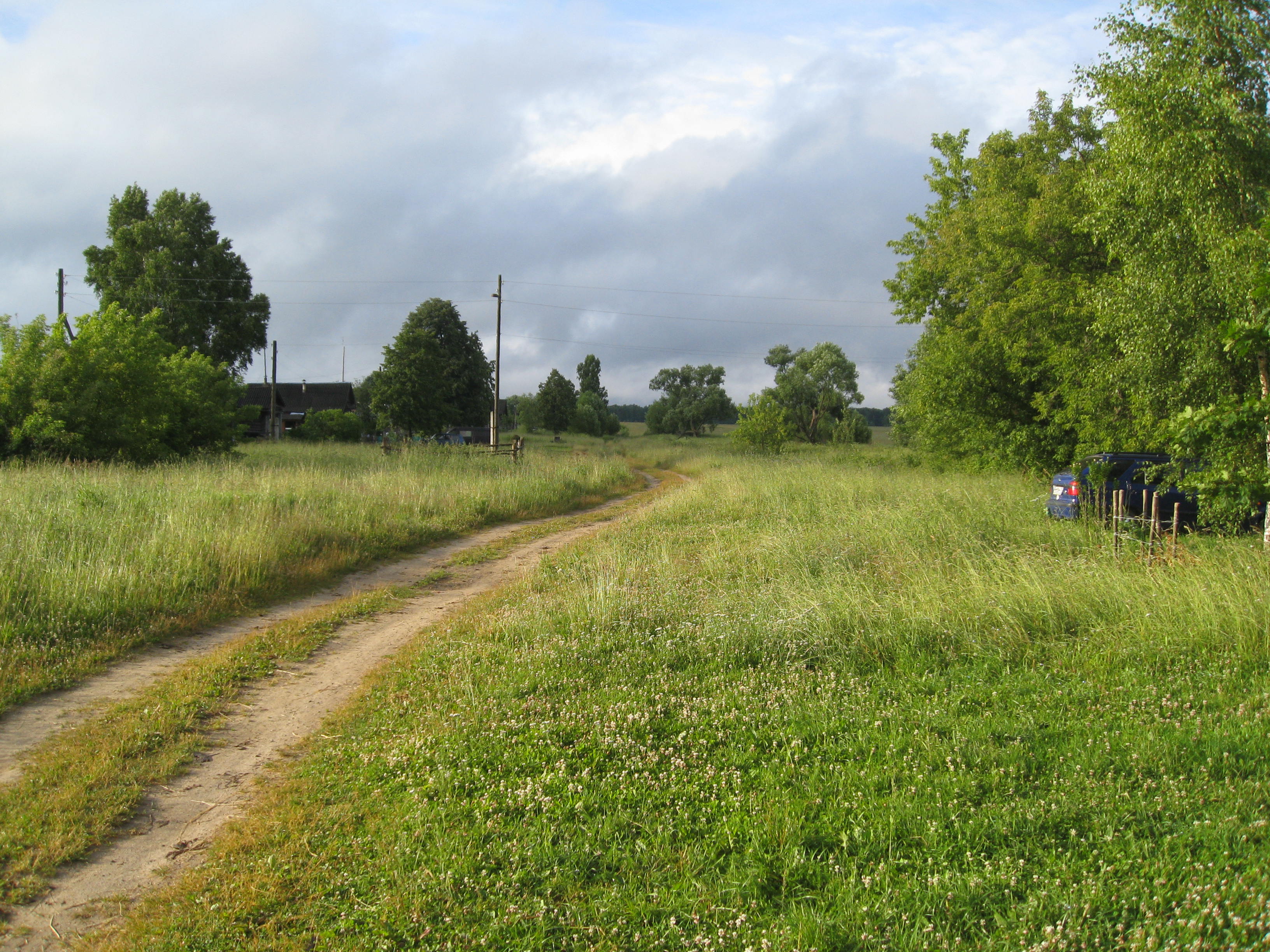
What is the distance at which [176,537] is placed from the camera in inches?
384

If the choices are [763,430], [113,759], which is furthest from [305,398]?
[113,759]

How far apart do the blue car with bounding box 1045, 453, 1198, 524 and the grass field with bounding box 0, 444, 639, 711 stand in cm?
1205

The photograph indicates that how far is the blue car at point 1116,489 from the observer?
1447 centimetres

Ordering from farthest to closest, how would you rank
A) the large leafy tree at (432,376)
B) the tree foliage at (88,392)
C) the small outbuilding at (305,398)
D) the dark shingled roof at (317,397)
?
the dark shingled roof at (317,397) → the small outbuilding at (305,398) → the large leafy tree at (432,376) → the tree foliage at (88,392)

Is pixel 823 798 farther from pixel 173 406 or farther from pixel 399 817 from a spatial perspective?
pixel 173 406

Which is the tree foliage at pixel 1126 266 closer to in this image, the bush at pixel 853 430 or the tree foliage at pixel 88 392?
the tree foliage at pixel 88 392

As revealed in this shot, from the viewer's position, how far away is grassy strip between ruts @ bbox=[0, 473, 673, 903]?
3.84 meters

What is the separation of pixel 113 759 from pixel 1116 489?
641 inches

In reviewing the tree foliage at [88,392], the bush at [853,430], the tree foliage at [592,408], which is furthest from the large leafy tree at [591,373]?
the tree foliage at [88,392]

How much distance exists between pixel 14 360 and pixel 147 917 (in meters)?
21.3

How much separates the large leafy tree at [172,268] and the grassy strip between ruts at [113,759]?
38246mm

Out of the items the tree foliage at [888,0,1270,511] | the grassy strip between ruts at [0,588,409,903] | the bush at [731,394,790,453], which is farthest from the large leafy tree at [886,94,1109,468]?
the grassy strip between ruts at [0,588,409,903]

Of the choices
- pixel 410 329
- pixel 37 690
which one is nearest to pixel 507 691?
pixel 37 690

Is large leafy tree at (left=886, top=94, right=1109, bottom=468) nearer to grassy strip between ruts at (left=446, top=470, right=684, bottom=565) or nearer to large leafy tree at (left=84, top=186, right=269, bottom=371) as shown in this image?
grassy strip between ruts at (left=446, top=470, right=684, bottom=565)
